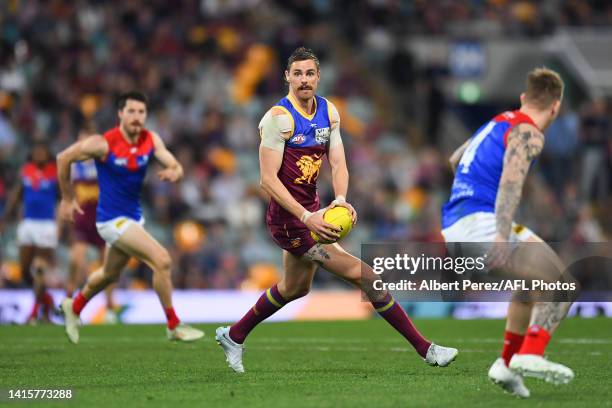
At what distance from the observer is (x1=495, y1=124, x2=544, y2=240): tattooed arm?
8039 mm

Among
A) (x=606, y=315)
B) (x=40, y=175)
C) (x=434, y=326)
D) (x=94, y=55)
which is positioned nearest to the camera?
(x=434, y=326)

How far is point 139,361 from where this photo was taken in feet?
36.2

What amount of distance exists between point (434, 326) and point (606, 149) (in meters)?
8.43

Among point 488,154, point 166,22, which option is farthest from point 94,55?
point 488,154

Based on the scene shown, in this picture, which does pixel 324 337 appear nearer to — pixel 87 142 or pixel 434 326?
pixel 434 326

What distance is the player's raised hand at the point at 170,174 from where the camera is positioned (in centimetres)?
1234

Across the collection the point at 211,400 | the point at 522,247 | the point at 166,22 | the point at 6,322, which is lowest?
the point at 6,322

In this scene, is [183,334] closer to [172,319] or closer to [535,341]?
[172,319]

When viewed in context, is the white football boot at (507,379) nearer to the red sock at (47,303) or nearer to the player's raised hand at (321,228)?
the player's raised hand at (321,228)

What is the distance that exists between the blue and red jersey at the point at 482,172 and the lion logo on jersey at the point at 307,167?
5.00 ft

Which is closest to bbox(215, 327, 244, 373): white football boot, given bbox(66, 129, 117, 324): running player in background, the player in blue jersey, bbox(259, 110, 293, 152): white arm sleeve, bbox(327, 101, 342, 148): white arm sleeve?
bbox(259, 110, 293, 152): white arm sleeve

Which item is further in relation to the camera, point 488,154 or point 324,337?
point 324,337

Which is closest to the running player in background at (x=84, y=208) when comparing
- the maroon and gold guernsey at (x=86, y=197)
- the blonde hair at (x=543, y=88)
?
the maroon and gold guernsey at (x=86, y=197)

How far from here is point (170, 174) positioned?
1238 centimetres
